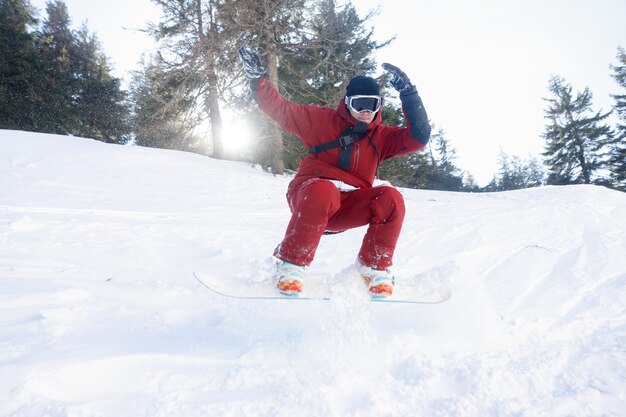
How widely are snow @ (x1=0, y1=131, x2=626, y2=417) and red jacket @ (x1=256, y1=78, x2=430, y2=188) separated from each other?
0.78 m

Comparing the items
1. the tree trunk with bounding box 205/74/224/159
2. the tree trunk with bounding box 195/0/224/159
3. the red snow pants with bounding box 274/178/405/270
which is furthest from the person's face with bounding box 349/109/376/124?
the tree trunk with bounding box 205/74/224/159

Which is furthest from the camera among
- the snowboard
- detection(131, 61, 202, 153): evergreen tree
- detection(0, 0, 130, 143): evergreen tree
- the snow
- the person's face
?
detection(0, 0, 130, 143): evergreen tree

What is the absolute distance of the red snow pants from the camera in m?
2.40

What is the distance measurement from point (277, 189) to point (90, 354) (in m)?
7.47

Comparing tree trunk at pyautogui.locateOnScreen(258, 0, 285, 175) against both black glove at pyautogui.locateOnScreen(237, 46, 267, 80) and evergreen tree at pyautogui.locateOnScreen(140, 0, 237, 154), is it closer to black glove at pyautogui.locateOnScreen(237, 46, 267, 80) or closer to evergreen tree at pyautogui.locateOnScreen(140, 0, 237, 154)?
evergreen tree at pyautogui.locateOnScreen(140, 0, 237, 154)

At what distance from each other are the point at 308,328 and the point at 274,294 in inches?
12.6

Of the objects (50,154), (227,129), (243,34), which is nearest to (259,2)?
(243,34)

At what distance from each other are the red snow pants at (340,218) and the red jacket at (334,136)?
18 centimetres

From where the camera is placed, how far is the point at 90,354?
A: 1.75m

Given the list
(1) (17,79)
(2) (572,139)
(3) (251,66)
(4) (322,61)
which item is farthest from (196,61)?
(2) (572,139)

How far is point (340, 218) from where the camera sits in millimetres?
2684

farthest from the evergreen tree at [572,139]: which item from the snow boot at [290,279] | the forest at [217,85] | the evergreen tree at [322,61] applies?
the snow boot at [290,279]

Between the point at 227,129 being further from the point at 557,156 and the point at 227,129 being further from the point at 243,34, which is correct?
the point at 557,156

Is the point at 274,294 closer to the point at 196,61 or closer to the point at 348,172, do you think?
the point at 348,172
